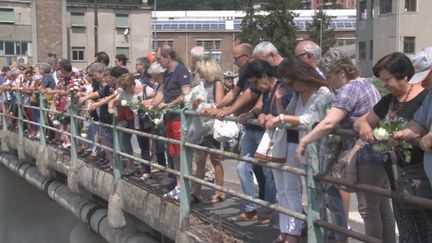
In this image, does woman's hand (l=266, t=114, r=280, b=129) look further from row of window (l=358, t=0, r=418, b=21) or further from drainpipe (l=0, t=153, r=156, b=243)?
row of window (l=358, t=0, r=418, b=21)

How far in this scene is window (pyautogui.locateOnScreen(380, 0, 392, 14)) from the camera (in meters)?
48.2

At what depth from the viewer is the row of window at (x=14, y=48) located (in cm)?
5781

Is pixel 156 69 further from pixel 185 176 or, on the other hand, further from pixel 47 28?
pixel 47 28

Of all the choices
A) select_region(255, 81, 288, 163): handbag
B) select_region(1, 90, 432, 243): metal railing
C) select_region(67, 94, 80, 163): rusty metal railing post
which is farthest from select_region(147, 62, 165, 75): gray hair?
select_region(255, 81, 288, 163): handbag

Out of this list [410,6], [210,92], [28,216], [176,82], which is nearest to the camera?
[210,92]

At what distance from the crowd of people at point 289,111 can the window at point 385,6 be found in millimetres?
41877

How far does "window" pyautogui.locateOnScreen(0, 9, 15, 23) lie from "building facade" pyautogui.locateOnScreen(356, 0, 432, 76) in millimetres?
31906

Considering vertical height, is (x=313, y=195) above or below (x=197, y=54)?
below

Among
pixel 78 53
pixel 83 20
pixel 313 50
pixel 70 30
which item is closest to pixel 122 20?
pixel 83 20

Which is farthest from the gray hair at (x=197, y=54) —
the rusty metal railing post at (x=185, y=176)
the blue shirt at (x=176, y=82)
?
the rusty metal railing post at (x=185, y=176)

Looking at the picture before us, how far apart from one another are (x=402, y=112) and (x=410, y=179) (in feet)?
1.39

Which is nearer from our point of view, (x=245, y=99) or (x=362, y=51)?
(x=245, y=99)

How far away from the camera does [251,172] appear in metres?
6.27

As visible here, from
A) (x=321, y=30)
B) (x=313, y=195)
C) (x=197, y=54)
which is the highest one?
(x=321, y=30)
